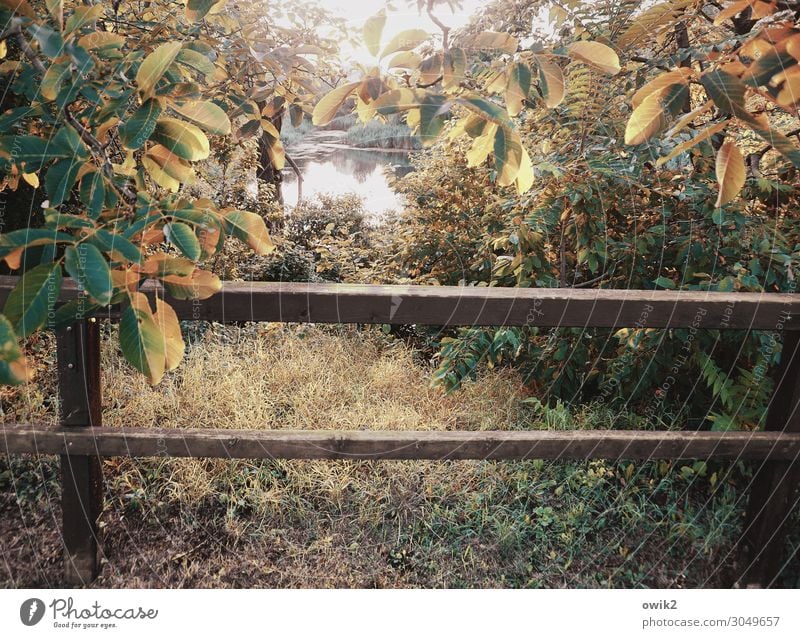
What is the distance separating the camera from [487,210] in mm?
3104

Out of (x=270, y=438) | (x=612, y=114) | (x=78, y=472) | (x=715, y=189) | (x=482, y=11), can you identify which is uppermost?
(x=482, y=11)

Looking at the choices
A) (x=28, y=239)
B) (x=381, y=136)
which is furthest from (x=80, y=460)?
(x=381, y=136)

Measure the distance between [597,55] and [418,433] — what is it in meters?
1.14

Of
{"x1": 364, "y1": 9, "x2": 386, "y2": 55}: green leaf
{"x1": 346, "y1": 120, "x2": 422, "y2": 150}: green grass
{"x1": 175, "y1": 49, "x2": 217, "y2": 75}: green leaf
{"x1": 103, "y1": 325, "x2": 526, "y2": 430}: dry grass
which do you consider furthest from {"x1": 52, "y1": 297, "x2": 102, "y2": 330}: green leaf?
{"x1": 346, "y1": 120, "x2": 422, "y2": 150}: green grass

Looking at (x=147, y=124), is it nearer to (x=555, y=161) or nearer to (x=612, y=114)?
(x=555, y=161)

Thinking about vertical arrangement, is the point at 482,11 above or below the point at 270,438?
above

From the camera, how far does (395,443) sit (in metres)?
1.77

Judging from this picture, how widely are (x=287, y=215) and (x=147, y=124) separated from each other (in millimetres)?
3166

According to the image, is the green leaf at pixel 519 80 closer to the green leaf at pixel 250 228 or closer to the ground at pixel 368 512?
the green leaf at pixel 250 228

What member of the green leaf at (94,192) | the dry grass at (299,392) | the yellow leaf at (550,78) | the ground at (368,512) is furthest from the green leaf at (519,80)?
the dry grass at (299,392)

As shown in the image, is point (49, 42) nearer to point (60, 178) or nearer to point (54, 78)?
point (54, 78)

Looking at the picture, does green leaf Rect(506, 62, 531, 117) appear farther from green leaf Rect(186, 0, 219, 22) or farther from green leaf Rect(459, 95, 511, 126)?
green leaf Rect(186, 0, 219, 22)

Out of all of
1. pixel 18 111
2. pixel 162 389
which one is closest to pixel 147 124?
pixel 18 111

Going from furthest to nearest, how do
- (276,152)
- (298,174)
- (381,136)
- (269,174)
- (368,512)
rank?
(269,174) → (381,136) → (298,174) → (368,512) → (276,152)
